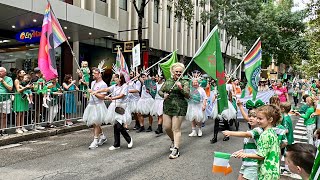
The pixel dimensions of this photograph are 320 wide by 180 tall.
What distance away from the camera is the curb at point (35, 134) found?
7.87m

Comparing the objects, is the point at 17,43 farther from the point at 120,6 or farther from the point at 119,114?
the point at 119,114

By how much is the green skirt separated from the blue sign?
6.25 metres

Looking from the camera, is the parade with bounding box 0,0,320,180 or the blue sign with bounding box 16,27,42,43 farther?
the blue sign with bounding box 16,27,42,43

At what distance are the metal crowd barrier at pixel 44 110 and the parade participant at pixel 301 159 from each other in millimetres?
7695

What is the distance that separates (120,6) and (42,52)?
50.2 ft

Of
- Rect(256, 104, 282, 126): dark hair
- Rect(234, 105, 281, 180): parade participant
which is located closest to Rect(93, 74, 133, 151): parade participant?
Rect(256, 104, 282, 126): dark hair

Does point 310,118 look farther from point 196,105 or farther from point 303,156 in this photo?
point 303,156

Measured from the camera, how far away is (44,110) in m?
9.66

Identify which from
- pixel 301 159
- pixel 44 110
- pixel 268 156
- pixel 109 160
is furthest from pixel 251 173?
pixel 44 110

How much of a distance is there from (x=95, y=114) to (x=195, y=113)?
3.14 meters

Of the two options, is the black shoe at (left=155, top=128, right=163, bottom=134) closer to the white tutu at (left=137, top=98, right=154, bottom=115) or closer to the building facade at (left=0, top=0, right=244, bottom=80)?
Result: the white tutu at (left=137, top=98, right=154, bottom=115)

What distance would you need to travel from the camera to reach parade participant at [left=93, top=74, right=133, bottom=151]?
7.23 m

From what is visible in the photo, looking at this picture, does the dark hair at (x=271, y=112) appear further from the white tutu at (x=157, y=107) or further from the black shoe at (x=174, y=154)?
the white tutu at (x=157, y=107)

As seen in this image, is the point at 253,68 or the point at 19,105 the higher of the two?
the point at 253,68
